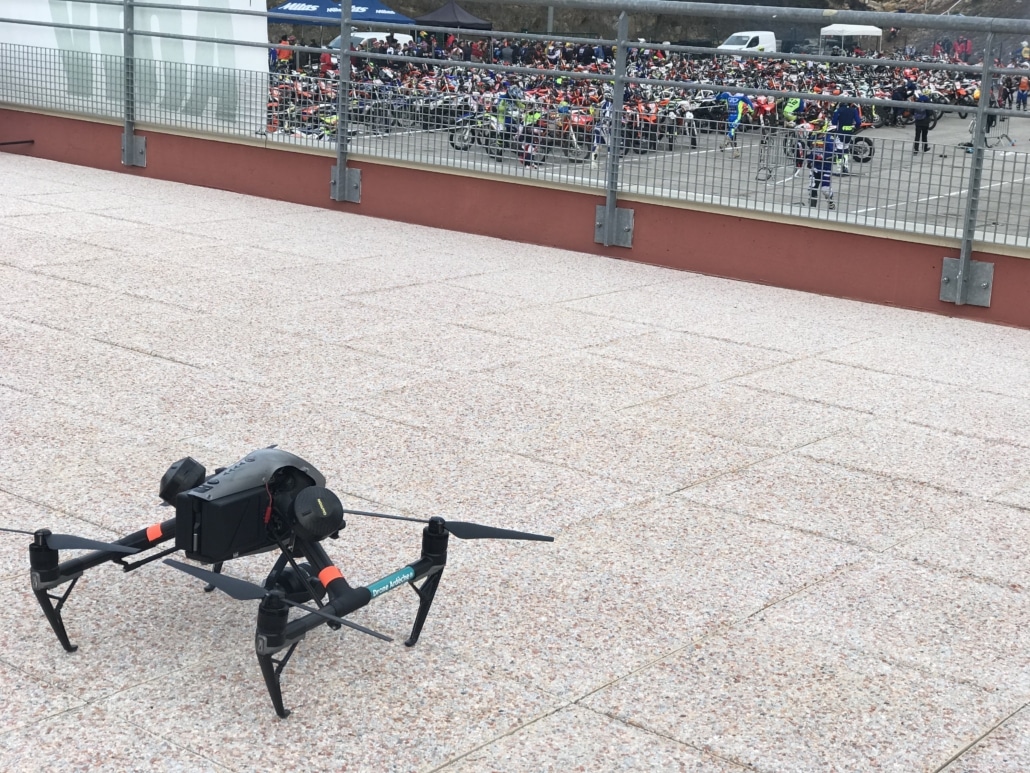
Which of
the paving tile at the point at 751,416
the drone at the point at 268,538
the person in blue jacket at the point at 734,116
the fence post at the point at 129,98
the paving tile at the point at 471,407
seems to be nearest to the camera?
the drone at the point at 268,538

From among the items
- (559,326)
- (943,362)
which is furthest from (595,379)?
(943,362)

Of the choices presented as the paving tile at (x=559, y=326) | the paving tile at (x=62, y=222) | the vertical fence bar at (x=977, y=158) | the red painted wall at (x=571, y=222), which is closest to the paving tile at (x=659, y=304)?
the paving tile at (x=559, y=326)

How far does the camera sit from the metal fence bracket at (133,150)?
13883mm

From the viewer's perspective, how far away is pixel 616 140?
34.1 feet

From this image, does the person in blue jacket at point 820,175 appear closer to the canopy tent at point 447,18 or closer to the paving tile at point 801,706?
the paving tile at point 801,706

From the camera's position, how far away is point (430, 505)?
4977 millimetres

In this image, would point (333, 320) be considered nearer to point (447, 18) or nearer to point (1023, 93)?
point (1023, 93)

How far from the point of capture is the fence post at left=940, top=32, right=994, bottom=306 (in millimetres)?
8633

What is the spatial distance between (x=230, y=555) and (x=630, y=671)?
1119 millimetres

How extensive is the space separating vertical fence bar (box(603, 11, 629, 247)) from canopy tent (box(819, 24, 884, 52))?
4.80 feet

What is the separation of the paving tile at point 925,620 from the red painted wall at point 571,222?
15.6 feet

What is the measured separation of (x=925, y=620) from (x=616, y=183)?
6.69m

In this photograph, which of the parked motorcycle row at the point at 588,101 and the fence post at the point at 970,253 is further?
the parked motorcycle row at the point at 588,101

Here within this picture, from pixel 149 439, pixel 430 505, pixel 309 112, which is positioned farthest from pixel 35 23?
pixel 430 505
